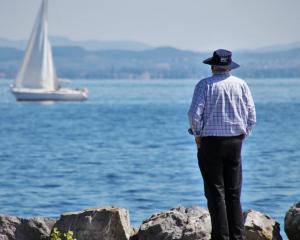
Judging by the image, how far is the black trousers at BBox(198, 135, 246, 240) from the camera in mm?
9383

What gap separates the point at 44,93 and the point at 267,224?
9011 cm

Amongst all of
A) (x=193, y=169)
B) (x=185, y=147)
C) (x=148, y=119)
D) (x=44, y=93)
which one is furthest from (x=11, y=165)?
(x=44, y=93)

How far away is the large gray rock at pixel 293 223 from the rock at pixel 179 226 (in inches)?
34.4

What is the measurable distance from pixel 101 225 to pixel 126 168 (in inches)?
949

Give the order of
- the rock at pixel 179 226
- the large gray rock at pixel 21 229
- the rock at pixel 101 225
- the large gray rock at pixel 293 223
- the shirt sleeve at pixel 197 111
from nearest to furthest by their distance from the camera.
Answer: the shirt sleeve at pixel 197 111
the rock at pixel 179 226
the rock at pixel 101 225
the large gray rock at pixel 293 223
the large gray rock at pixel 21 229

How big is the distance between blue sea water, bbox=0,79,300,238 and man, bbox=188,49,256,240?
9527 mm

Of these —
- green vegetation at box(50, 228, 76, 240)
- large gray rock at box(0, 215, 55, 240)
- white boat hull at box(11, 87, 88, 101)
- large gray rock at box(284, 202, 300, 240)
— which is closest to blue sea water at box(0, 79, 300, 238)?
large gray rock at box(0, 215, 55, 240)

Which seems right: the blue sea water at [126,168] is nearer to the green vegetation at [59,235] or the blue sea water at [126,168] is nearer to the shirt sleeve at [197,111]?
the green vegetation at [59,235]

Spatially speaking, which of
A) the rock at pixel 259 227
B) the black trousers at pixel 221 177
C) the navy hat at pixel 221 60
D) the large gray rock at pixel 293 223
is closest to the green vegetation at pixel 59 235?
the black trousers at pixel 221 177

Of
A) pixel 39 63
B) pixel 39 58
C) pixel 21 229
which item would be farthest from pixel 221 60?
pixel 39 58

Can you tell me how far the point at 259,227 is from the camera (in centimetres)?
1020

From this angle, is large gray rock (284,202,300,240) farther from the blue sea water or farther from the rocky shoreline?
the blue sea water

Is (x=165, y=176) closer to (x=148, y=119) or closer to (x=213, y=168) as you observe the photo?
(x=213, y=168)

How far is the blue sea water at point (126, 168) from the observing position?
23.5 meters
